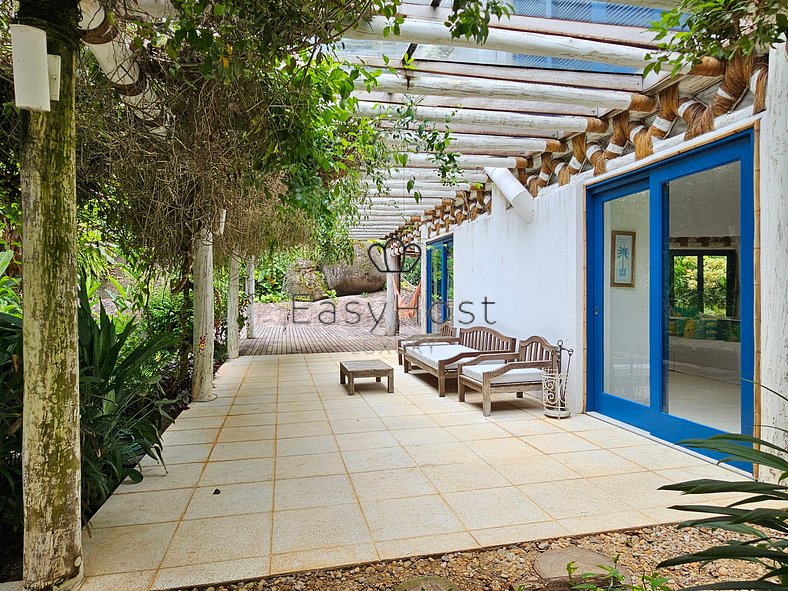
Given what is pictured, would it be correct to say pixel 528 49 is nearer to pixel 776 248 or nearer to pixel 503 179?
pixel 776 248

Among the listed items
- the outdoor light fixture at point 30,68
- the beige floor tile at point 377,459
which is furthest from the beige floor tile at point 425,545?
the outdoor light fixture at point 30,68

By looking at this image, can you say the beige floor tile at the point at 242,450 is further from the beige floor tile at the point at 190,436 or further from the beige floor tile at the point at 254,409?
the beige floor tile at the point at 254,409

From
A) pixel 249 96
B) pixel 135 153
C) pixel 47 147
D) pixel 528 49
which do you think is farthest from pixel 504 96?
pixel 47 147

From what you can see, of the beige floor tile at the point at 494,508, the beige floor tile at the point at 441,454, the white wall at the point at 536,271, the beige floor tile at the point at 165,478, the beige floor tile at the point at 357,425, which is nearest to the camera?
the beige floor tile at the point at 494,508

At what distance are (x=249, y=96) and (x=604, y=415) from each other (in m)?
3.91

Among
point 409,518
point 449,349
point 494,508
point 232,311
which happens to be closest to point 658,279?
point 494,508

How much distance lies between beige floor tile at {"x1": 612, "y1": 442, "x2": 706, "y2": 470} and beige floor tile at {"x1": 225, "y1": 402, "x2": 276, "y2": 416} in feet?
10.2

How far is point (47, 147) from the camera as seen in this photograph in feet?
5.91

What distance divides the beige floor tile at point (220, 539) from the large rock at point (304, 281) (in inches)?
614

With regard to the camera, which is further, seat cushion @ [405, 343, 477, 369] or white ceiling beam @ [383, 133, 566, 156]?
seat cushion @ [405, 343, 477, 369]

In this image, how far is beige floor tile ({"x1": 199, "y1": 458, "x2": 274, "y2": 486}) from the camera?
3.02 meters

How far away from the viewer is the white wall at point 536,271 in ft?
15.0

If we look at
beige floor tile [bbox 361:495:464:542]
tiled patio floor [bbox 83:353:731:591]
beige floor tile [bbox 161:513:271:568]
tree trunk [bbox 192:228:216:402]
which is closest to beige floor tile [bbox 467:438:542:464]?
tiled patio floor [bbox 83:353:731:591]

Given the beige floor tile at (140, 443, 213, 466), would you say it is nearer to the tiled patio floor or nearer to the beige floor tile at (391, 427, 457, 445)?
the tiled patio floor
